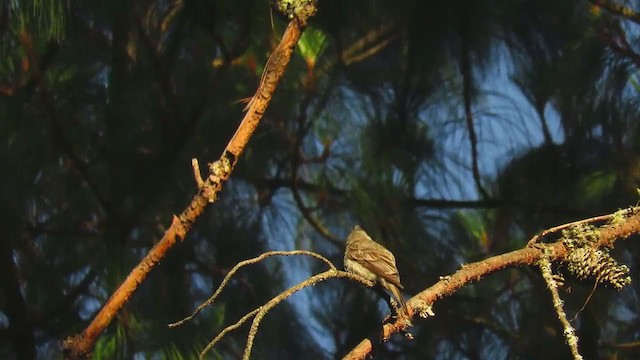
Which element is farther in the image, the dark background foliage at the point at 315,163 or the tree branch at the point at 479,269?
the dark background foliage at the point at 315,163

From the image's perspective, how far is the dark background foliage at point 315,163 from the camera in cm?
165

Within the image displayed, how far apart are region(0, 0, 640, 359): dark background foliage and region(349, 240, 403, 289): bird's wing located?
0.22 m

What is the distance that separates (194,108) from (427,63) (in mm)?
421

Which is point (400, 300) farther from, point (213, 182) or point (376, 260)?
point (213, 182)

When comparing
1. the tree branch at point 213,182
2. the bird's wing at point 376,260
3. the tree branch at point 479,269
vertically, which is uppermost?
the tree branch at point 213,182

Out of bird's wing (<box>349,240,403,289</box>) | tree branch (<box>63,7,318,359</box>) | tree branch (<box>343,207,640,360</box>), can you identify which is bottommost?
tree branch (<box>343,207,640,360</box>)

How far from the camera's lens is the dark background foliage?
1.65 meters

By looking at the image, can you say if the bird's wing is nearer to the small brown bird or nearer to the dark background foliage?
the small brown bird

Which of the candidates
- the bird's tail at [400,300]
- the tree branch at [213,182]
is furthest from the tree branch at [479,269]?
the tree branch at [213,182]

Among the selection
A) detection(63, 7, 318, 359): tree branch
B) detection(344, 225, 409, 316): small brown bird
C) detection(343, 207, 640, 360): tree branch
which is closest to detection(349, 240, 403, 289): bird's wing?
detection(344, 225, 409, 316): small brown bird

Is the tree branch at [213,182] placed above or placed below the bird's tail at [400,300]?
above

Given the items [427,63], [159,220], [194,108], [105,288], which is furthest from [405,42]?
[105,288]

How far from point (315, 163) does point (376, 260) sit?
0.33 meters

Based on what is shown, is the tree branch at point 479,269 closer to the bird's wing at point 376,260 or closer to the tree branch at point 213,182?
the bird's wing at point 376,260
